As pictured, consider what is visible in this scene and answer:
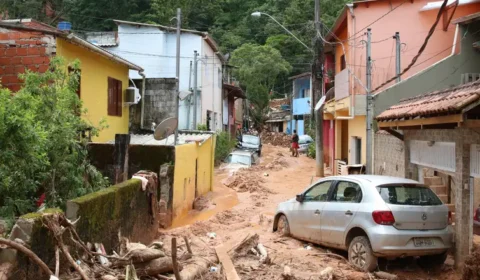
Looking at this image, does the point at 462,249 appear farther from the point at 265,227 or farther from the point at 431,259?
the point at 265,227

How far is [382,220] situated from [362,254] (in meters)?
0.72

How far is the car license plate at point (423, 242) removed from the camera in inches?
291

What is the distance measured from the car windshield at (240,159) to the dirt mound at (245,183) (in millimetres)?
4217

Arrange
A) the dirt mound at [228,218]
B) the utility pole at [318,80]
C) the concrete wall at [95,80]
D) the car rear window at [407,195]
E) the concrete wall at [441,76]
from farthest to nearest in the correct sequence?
the utility pole at [318,80] < the concrete wall at [441,76] < the dirt mound at [228,218] < the concrete wall at [95,80] < the car rear window at [407,195]

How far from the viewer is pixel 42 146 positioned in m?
7.27

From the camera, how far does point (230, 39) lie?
151 feet

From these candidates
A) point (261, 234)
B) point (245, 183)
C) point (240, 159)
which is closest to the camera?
point (261, 234)

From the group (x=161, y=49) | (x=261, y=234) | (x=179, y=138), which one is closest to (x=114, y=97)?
(x=179, y=138)

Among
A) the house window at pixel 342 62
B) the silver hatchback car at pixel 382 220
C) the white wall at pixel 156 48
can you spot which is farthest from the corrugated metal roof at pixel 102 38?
the silver hatchback car at pixel 382 220

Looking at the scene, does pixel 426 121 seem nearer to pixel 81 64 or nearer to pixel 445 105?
pixel 445 105

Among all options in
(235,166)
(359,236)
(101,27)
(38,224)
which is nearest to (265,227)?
(359,236)

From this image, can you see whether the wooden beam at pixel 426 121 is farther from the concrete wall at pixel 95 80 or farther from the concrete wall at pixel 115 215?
the concrete wall at pixel 95 80

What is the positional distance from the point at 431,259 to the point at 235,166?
1856cm

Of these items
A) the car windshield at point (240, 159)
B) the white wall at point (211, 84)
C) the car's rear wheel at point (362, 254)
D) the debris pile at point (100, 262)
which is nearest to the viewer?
the debris pile at point (100, 262)
